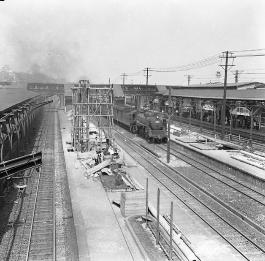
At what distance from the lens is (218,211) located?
17156mm

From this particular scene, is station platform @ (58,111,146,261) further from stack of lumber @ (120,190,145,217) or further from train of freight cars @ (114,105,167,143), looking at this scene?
train of freight cars @ (114,105,167,143)

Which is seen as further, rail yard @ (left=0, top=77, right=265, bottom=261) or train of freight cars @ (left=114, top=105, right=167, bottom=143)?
train of freight cars @ (left=114, top=105, right=167, bottom=143)

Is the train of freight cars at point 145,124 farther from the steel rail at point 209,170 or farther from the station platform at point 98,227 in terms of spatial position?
the station platform at point 98,227

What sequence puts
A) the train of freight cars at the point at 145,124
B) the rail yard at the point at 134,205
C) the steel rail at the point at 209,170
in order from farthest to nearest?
1. the train of freight cars at the point at 145,124
2. the steel rail at the point at 209,170
3. the rail yard at the point at 134,205

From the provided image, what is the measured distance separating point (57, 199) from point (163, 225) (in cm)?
624

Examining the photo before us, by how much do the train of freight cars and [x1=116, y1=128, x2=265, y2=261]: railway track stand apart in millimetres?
10651

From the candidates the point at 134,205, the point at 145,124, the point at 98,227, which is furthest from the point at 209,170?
the point at 145,124

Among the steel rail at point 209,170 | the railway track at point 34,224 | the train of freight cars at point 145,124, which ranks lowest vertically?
the railway track at point 34,224

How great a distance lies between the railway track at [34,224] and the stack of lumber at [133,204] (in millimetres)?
2820

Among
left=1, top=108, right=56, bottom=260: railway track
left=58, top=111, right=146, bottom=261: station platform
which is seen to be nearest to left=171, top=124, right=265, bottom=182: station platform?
left=58, top=111, right=146, bottom=261: station platform

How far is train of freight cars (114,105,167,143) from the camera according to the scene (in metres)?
37.1

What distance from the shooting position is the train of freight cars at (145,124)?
122 ft

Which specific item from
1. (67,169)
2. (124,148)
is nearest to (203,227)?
(67,169)

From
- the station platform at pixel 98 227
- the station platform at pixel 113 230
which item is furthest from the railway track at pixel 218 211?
the station platform at pixel 98 227
